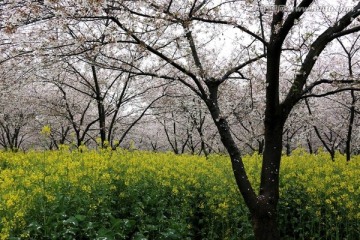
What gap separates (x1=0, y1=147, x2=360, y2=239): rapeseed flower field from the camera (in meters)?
4.27

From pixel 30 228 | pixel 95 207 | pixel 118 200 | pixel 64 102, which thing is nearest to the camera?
pixel 30 228

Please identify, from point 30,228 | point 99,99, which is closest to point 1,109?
point 99,99

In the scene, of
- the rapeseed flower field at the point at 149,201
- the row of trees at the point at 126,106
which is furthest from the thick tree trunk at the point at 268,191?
the row of trees at the point at 126,106

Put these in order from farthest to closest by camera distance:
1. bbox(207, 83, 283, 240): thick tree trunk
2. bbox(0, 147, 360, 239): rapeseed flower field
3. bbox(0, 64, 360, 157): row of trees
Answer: bbox(0, 64, 360, 157): row of trees, bbox(207, 83, 283, 240): thick tree trunk, bbox(0, 147, 360, 239): rapeseed flower field

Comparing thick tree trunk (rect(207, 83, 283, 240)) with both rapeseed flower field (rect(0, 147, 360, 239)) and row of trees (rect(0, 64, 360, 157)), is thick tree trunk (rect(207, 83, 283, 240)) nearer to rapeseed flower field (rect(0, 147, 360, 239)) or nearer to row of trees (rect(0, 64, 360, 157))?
rapeseed flower field (rect(0, 147, 360, 239))

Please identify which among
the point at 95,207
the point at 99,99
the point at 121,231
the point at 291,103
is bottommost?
the point at 121,231

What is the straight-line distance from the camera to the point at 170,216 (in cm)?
617

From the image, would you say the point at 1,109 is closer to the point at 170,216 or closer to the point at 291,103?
the point at 170,216

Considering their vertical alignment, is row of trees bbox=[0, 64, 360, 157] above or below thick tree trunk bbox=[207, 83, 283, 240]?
above

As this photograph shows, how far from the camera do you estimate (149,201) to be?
598 cm

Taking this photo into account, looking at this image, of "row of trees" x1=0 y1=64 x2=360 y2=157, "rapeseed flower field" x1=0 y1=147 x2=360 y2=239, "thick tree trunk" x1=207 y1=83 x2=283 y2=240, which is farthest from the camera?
"row of trees" x1=0 y1=64 x2=360 y2=157

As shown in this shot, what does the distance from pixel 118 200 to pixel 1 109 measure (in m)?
18.4

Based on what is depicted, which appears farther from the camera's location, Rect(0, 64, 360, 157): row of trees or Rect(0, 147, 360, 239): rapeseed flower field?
Rect(0, 64, 360, 157): row of trees

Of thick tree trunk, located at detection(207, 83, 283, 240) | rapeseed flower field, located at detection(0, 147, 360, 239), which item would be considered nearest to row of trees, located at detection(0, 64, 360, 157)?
rapeseed flower field, located at detection(0, 147, 360, 239)
